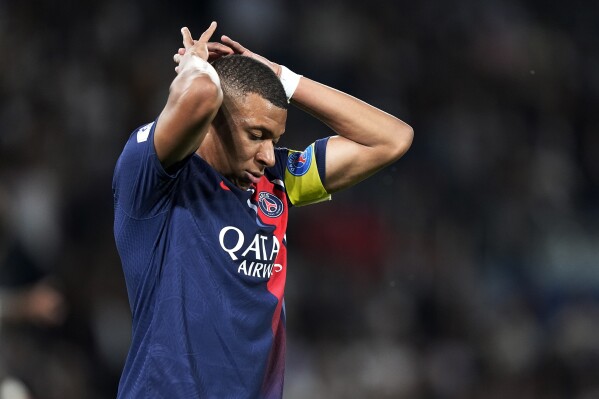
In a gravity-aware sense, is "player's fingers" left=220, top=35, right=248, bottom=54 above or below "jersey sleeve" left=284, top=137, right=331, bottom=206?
above

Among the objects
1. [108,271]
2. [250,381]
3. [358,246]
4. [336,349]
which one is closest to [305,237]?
[358,246]

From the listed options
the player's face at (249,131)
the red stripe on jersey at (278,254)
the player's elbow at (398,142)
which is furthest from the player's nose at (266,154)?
the player's elbow at (398,142)

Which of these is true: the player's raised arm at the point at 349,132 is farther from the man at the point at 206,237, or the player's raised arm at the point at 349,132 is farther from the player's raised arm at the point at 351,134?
the man at the point at 206,237

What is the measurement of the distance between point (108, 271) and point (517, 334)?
3.44 meters

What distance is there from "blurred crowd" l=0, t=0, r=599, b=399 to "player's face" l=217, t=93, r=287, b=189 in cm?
355

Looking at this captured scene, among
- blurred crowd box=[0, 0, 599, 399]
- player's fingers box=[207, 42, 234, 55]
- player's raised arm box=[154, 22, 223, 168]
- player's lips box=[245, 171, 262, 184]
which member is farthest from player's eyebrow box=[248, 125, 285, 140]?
blurred crowd box=[0, 0, 599, 399]

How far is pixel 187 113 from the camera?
8.45 ft

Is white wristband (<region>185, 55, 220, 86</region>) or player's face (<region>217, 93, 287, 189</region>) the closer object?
white wristband (<region>185, 55, 220, 86</region>)

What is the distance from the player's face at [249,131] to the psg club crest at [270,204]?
7.3 inches

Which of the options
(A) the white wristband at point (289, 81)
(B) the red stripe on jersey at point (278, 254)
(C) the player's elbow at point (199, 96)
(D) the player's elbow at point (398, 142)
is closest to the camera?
(C) the player's elbow at point (199, 96)

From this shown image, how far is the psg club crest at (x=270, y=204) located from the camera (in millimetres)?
3098

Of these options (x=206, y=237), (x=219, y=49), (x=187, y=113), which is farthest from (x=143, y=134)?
(x=219, y=49)

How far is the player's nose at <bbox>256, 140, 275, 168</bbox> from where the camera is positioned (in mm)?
2885

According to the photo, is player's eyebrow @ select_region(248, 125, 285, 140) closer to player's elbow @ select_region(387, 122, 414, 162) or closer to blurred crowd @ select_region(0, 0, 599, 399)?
player's elbow @ select_region(387, 122, 414, 162)
